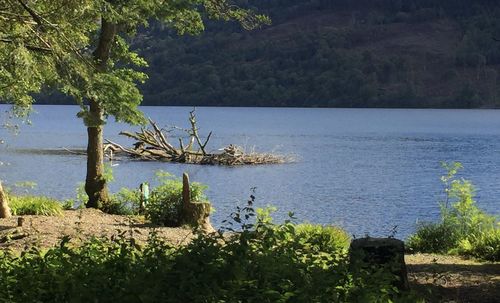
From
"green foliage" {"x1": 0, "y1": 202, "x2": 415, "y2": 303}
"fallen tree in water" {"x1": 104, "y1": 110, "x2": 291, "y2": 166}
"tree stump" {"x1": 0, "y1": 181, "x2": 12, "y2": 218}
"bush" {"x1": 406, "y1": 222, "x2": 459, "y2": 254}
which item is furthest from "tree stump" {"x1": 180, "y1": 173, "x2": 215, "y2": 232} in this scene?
"fallen tree in water" {"x1": 104, "y1": 110, "x2": 291, "y2": 166}

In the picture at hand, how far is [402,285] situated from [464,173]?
42.2m

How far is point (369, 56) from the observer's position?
16500cm

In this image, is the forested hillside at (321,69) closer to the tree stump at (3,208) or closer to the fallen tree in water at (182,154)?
the fallen tree in water at (182,154)

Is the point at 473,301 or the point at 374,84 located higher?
the point at 374,84

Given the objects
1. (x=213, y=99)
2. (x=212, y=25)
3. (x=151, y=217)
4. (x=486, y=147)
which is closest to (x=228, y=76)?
(x=213, y=99)

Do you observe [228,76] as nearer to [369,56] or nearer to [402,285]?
[369,56]

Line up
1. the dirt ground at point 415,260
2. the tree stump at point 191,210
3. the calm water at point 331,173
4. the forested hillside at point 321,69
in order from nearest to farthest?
the dirt ground at point 415,260, the tree stump at point 191,210, the calm water at point 331,173, the forested hillside at point 321,69

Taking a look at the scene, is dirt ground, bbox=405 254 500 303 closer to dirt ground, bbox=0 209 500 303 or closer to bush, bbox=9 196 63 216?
dirt ground, bbox=0 209 500 303

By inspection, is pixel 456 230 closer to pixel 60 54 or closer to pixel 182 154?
pixel 60 54

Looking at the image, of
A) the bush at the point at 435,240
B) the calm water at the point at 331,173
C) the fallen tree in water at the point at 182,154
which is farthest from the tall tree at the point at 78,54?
the fallen tree in water at the point at 182,154

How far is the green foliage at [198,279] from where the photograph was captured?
6093 mm

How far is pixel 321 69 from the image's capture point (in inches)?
6275

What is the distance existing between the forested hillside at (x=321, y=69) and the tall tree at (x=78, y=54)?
132066mm

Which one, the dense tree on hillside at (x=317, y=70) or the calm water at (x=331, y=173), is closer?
the calm water at (x=331, y=173)
